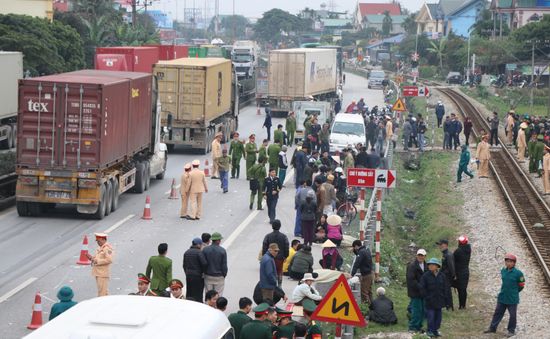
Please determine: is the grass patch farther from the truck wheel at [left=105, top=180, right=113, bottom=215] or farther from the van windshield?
the truck wheel at [left=105, top=180, right=113, bottom=215]

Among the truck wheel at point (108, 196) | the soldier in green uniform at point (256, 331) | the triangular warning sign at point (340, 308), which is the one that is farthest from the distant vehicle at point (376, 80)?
the triangular warning sign at point (340, 308)

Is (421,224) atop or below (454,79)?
below

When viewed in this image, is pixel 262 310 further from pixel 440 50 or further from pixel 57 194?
pixel 440 50

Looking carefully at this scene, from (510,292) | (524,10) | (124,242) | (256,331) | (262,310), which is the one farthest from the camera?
(524,10)

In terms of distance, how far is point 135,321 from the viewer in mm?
9578

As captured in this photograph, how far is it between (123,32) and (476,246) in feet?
163

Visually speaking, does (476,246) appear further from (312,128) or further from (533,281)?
(312,128)

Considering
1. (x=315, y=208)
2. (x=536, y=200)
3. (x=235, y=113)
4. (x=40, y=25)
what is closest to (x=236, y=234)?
(x=315, y=208)

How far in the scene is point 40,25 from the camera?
5741cm

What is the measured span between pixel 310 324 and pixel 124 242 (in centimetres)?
989

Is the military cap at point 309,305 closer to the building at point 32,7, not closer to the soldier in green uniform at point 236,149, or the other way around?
the soldier in green uniform at point 236,149

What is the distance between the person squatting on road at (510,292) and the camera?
17703mm

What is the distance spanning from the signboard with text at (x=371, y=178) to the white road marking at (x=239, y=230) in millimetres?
4500

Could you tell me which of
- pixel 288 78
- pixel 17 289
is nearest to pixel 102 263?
pixel 17 289
